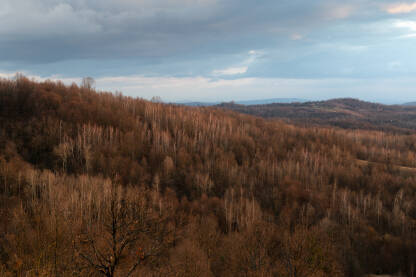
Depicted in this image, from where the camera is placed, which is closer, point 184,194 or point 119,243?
point 119,243

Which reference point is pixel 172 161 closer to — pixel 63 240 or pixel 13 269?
pixel 63 240

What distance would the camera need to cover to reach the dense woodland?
148ft

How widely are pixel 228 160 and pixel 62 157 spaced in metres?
65.9

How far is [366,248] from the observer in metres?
75.8

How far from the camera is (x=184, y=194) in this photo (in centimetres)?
10100

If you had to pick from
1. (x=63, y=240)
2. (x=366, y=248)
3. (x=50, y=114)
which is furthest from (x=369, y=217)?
(x=50, y=114)

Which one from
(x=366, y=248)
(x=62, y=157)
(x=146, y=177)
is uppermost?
(x=62, y=157)

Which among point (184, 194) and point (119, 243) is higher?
point (119, 243)

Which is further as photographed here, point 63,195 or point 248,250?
point 63,195

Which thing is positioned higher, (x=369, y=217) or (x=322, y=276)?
(x=322, y=276)

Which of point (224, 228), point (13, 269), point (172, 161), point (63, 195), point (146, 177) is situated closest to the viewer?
point (13, 269)

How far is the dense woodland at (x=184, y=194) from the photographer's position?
45094 mm

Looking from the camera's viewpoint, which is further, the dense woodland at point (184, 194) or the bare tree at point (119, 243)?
the dense woodland at point (184, 194)

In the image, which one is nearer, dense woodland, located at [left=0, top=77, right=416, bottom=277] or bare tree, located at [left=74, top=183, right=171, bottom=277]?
bare tree, located at [left=74, top=183, right=171, bottom=277]
